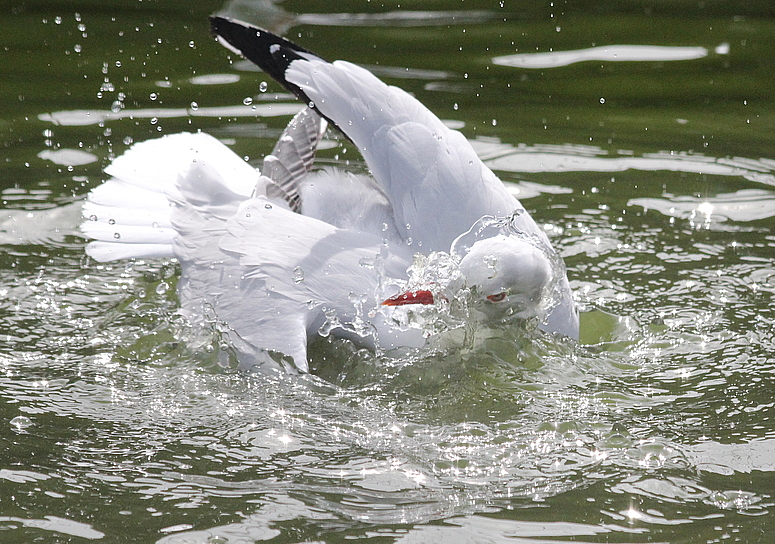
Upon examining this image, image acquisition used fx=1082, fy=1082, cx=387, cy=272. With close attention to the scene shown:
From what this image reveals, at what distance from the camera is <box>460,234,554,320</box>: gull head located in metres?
3.25

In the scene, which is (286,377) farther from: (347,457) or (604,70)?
(604,70)

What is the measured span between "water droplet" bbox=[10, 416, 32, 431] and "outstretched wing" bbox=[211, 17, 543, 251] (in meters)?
1.28

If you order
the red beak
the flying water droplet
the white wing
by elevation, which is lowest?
the red beak

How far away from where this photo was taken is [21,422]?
3.00m

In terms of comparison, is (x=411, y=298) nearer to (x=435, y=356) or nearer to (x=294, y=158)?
(x=435, y=356)

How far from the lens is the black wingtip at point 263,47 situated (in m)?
3.88

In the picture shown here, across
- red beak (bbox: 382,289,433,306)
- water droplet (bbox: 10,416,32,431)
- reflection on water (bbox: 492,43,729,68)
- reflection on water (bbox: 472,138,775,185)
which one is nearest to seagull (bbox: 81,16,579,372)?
red beak (bbox: 382,289,433,306)

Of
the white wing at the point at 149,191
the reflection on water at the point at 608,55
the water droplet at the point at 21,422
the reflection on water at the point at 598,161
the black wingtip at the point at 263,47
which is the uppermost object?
the reflection on water at the point at 608,55

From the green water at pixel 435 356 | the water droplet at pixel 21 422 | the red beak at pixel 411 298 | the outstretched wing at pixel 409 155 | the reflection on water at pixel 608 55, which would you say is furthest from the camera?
the reflection on water at pixel 608 55

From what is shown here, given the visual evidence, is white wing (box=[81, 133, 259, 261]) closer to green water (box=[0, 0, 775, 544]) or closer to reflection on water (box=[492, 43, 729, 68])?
green water (box=[0, 0, 775, 544])

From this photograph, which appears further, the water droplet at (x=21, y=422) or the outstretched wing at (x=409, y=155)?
the outstretched wing at (x=409, y=155)

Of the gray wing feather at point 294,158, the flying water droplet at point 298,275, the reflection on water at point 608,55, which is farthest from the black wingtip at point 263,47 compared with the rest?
the reflection on water at point 608,55

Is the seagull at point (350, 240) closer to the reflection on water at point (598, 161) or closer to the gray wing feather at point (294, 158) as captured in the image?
the gray wing feather at point (294, 158)

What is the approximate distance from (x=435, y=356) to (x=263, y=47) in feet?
4.60
